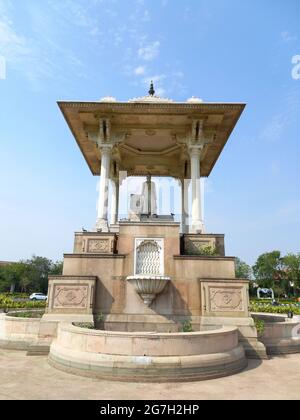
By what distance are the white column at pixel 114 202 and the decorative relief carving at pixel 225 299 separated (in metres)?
8.66

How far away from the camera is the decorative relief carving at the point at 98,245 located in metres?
11.9

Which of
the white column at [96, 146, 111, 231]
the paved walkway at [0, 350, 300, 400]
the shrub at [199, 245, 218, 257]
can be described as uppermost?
the white column at [96, 146, 111, 231]

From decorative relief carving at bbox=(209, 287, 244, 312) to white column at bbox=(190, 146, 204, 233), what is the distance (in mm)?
3400

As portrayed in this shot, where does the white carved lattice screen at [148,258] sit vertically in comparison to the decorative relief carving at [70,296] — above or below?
above

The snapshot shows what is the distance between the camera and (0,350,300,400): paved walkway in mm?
5621

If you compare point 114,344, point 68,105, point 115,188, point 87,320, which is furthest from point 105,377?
point 115,188

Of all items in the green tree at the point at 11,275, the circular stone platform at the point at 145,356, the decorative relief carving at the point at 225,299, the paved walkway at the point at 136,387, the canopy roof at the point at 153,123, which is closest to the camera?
the paved walkway at the point at 136,387

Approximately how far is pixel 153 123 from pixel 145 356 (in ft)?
37.0

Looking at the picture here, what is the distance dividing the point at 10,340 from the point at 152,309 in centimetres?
497

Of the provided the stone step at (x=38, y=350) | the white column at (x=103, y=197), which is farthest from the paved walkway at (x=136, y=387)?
the white column at (x=103, y=197)

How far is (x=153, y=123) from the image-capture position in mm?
14750

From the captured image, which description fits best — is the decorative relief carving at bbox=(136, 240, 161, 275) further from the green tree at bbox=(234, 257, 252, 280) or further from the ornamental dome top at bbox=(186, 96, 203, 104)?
the green tree at bbox=(234, 257, 252, 280)

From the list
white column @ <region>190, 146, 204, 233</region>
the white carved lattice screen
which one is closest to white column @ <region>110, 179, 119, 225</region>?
white column @ <region>190, 146, 204, 233</region>

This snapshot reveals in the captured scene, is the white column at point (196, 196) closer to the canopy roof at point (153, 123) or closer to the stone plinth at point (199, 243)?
the stone plinth at point (199, 243)
